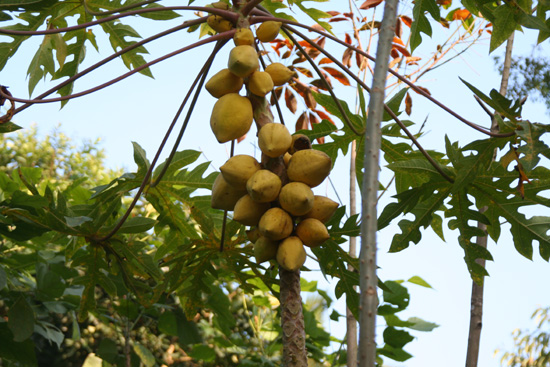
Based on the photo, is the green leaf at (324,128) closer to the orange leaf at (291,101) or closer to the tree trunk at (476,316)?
the tree trunk at (476,316)

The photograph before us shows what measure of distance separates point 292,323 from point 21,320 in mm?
1259

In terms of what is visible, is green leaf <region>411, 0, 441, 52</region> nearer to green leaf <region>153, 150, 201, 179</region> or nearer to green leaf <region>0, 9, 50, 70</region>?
green leaf <region>153, 150, 201, 179</region>

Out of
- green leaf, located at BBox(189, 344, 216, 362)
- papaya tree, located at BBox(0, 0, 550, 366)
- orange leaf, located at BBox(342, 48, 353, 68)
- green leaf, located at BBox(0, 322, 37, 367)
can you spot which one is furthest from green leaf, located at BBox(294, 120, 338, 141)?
green leaf, located at BBox(189, 344, 216, 362)

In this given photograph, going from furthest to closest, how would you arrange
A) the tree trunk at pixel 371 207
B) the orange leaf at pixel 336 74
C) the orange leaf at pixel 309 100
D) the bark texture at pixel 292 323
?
the orange leaf at pixel 336 74 < the orange leaf at pixel 309 100 < the bark texture at pixel 292 323 < the tree trunk at pixel 371 207

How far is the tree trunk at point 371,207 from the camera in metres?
0.70

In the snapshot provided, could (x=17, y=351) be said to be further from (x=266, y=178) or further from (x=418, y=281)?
(x=418, y=281)

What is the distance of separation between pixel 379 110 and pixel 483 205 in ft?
3.58

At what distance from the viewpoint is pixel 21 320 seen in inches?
82.2

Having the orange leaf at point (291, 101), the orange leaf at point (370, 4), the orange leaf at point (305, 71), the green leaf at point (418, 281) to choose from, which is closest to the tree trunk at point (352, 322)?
the green leaf at point (418, 281)

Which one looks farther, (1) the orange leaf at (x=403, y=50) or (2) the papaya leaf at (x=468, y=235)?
(1) the orange leaf at (x=403, y=50)

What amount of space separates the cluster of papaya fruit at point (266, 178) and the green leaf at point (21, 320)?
1067 millimetres

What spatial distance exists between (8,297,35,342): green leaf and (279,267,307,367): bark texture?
1201 millimetres

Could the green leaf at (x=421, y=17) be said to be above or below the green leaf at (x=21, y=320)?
above

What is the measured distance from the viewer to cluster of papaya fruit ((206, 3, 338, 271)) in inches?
49.7
